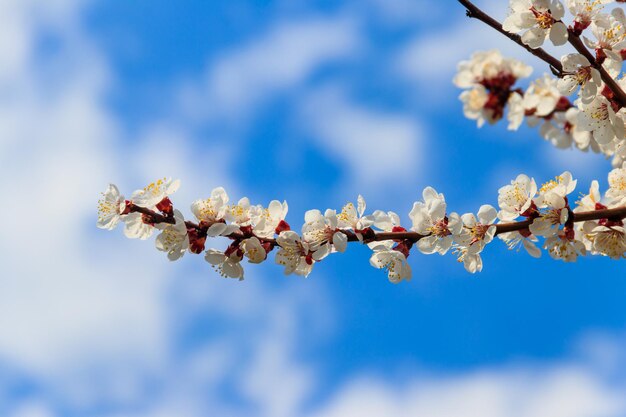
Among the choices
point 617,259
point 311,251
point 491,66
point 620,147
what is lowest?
point 617,259

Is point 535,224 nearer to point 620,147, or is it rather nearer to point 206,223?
point 620,147

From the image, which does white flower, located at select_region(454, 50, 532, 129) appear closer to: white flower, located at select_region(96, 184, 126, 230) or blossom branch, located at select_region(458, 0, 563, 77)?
blossom branch, located at select_region(458, 0, 563, 77)

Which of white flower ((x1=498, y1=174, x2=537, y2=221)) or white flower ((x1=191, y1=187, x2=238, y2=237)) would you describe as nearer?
white flower ((x1=191, y1=187, x2=238, y2=237))

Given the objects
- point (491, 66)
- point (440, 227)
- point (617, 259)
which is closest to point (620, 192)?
point (617, 259)

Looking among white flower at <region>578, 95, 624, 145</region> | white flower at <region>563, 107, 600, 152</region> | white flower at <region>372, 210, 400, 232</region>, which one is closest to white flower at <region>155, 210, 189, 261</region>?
white flower at <region>372, 210, 400, 232</region>

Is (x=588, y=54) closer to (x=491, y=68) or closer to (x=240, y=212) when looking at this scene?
(x=240, y=212)
